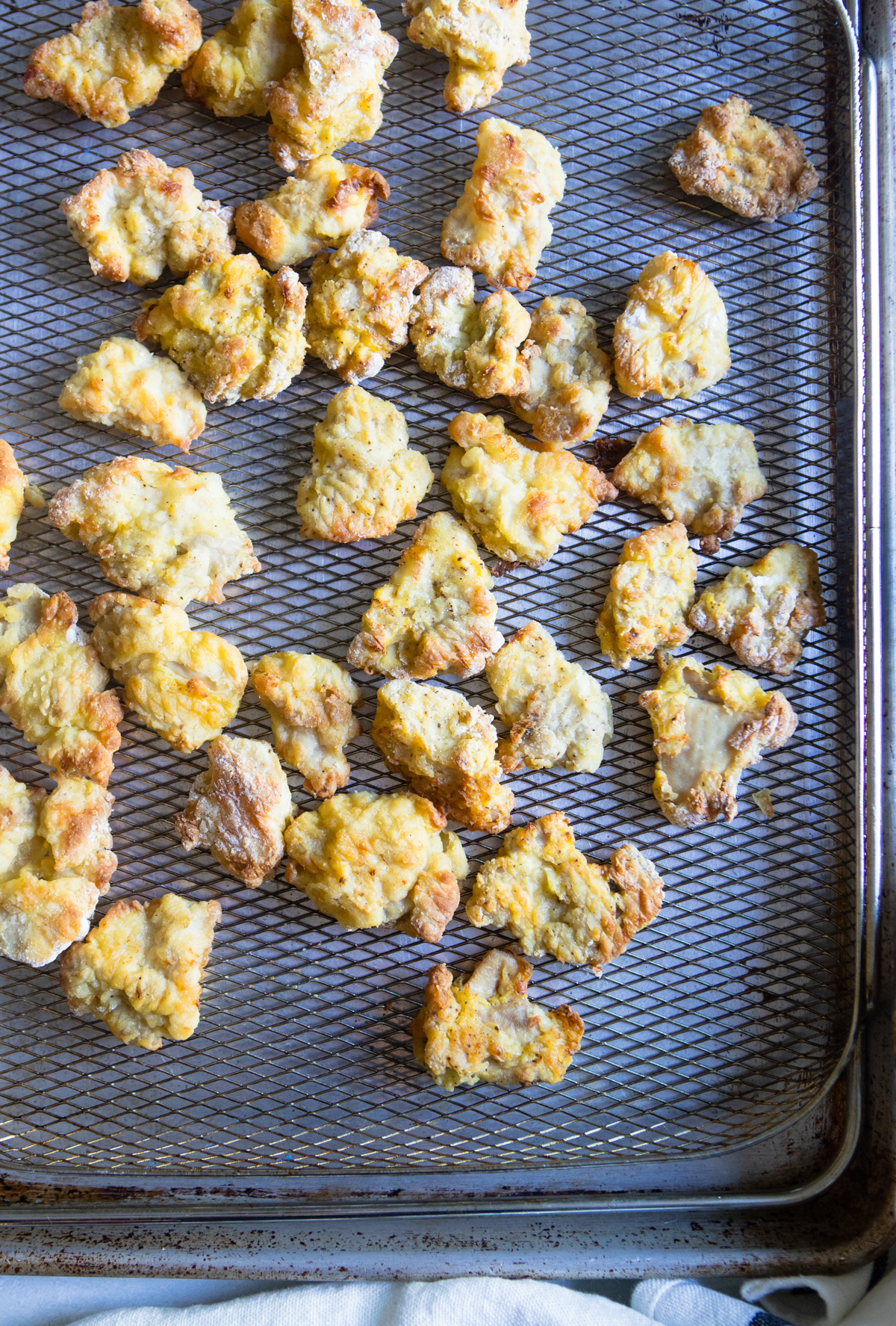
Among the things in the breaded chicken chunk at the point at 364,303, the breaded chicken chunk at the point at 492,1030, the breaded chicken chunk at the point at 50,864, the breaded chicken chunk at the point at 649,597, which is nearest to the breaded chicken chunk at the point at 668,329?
the breaded chicken chunk at the point at 649,597

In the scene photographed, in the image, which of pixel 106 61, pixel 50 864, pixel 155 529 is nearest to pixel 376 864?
pixel 50 864

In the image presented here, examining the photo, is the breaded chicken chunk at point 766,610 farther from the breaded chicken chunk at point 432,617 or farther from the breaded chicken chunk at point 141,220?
the breaded chicken chunk at point 141,220

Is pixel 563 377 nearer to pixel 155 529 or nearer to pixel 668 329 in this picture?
pixel 668 329

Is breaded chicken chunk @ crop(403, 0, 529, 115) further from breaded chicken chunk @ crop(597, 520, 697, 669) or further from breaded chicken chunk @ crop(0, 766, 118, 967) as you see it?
breaded chicken chunk @ crop(0, 766, 118, 967)

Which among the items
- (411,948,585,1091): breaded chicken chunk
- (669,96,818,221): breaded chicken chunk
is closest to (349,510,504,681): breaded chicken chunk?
(411,948,585,1091): breaded chicken chunk

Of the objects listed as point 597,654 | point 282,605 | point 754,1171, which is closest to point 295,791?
point 282,605

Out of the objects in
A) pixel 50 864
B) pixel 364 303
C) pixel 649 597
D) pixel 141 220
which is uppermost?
pixel 141 220

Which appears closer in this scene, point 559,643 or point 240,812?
point 240,812
